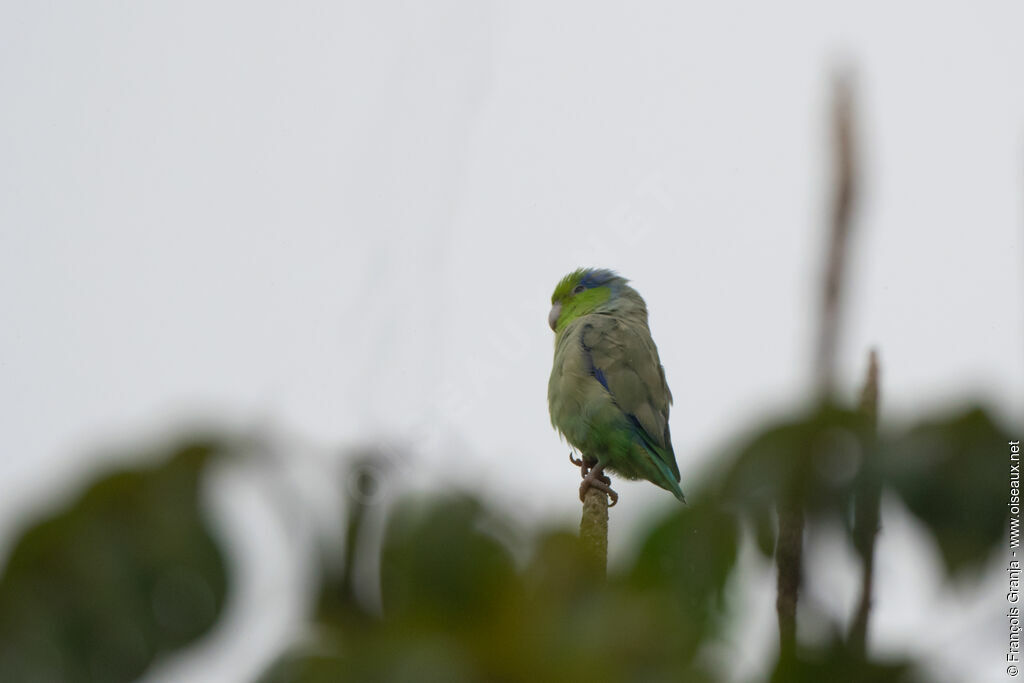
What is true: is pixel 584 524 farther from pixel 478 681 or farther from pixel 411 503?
pixel 478 681

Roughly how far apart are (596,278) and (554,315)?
0.39 meters

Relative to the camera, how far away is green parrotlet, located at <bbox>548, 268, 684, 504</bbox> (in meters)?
5.70

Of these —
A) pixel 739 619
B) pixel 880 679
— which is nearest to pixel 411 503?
pixel 739 619

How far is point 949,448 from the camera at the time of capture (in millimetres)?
1794

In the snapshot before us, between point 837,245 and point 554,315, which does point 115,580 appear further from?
point 554,315

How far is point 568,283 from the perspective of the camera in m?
6.73

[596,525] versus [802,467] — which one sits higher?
[802,467]

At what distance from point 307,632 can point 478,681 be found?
10.9 inches

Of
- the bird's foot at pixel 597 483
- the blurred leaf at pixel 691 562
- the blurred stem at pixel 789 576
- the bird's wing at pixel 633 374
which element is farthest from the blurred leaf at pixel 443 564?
the bird's wing at pixel 633 374

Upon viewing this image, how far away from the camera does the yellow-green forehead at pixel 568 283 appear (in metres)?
6.71

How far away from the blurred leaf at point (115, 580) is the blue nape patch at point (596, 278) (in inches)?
194

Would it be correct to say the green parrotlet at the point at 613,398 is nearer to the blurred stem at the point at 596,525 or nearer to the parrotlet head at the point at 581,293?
the parrotlet head at the point at 581,293

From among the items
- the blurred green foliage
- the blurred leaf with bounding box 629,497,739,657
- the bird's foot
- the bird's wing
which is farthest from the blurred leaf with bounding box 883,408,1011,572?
the bird's wing

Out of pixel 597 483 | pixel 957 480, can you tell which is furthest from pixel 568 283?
pixel 957 480
